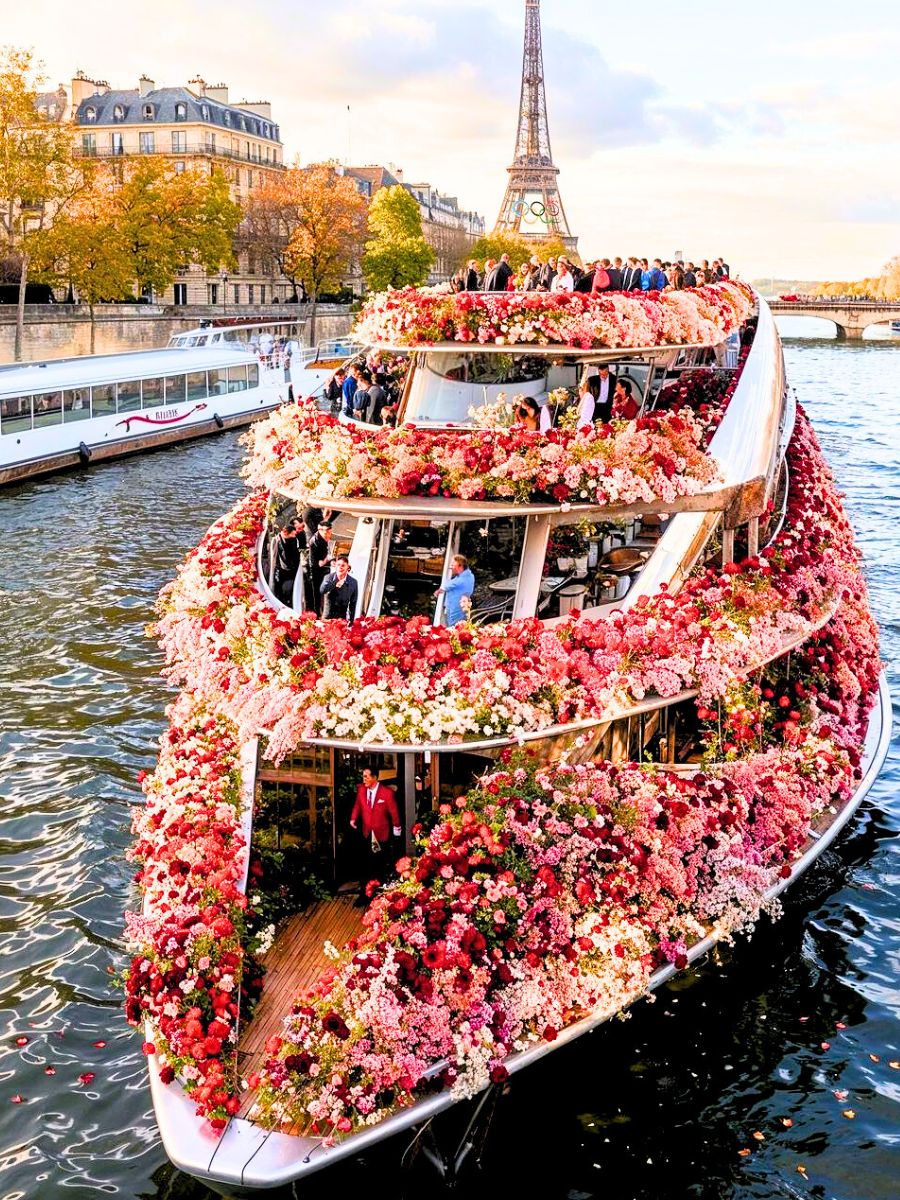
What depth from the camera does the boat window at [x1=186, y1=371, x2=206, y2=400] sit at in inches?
1907

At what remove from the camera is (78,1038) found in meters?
11.6

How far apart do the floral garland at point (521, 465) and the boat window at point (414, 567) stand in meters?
1.55

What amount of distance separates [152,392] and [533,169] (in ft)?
464

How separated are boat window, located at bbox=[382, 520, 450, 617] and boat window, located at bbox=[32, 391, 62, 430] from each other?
2832 cm

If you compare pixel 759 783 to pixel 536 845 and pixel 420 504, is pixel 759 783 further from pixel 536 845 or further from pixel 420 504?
pixel 420 504

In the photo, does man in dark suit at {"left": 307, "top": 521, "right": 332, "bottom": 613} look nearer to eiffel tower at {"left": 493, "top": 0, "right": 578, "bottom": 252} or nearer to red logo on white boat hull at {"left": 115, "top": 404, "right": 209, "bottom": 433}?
red logo on white boat hull at {"left": 115, "top": 404, "right": 209, "bottom": 433}

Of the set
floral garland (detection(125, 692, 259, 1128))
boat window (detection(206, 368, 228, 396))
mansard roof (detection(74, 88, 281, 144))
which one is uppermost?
mansard roof (detection(74, 88, 281, 144))

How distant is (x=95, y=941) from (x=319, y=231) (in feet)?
247

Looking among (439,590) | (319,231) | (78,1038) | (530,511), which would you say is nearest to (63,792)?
(78,1038)

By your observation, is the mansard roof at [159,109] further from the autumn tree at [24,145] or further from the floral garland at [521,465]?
the floral garland at [521,465]

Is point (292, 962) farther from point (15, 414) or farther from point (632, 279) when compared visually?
point (15, 414)

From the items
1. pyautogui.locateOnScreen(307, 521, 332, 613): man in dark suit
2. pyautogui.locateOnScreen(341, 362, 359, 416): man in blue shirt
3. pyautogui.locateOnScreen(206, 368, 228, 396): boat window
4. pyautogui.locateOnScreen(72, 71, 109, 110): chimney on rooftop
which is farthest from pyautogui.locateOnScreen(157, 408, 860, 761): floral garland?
pyautogui.locateOnScreen(72, 71, 109, 110): chimney on rooftop

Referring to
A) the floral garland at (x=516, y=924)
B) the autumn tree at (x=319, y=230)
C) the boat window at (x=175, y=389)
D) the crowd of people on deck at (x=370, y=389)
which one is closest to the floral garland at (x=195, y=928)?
the floral garland at (x=516, y=924)

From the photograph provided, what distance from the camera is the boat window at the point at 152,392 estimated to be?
4512 cm
